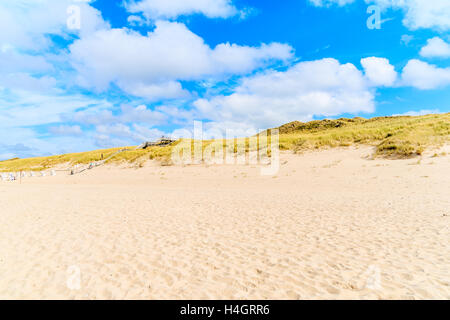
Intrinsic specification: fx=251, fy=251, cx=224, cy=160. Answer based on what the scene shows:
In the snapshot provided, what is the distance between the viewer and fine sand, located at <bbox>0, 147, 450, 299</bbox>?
16.8ft

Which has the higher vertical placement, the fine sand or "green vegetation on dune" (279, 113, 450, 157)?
"green vegetation on dune" (279, 113, 450, 157)

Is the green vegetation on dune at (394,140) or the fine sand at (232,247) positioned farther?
the green vegetation on dune at (394,140)

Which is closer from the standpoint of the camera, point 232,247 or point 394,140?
point 232,247

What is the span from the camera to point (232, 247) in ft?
24.1

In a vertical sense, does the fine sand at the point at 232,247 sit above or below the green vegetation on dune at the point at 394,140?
below

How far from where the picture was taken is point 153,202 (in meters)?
15.3

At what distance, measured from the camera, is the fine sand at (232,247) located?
5105 mm

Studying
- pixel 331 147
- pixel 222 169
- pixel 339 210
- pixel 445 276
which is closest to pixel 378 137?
pixel 331 147

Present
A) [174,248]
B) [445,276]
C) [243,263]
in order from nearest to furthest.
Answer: [445,276], [243,263], [174,248]

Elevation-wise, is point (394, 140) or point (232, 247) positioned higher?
point (394, 140)

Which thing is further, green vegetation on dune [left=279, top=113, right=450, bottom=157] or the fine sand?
green vegetation on dune [left=279, top=113, right=450, bottom=157]

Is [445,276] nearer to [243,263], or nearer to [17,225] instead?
[243,263]

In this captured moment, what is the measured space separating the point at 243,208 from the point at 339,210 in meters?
4.58
